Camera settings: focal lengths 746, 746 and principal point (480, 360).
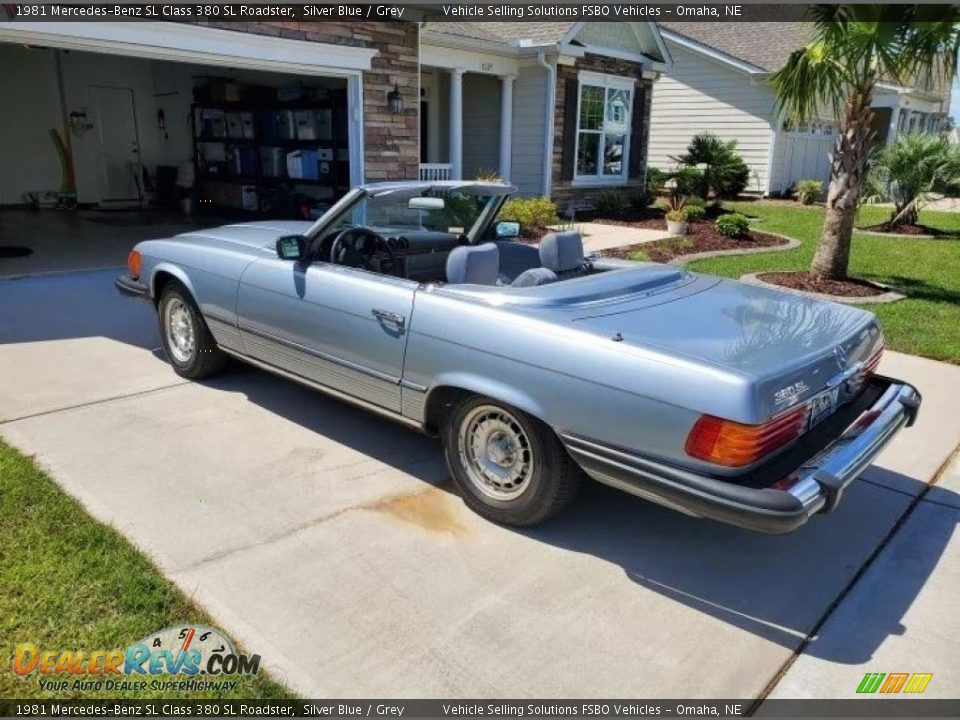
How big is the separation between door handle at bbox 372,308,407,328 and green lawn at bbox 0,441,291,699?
1.49m

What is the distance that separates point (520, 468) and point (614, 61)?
48.7 ft

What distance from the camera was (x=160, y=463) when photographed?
3.99m

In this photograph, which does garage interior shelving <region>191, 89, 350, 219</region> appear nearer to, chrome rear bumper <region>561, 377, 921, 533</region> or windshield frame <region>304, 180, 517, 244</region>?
windshield frame <region>304, 180, 517, 244</region>

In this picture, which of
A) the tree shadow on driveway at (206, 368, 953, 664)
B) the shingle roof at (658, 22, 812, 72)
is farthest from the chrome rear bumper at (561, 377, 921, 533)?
the shingle roof at (658, 22, 812, 72)

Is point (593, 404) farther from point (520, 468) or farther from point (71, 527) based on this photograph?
point (71, 527)

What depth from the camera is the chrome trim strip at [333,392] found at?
146 inches

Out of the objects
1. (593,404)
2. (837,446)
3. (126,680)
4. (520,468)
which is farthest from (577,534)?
(126,680)

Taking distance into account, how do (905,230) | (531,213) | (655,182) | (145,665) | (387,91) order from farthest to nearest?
(655,182) → (905,230) → (531,213) → (387,91) → (145,665)

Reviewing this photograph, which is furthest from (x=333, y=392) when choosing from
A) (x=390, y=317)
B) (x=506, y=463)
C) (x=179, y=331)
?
(x=179, y=331)

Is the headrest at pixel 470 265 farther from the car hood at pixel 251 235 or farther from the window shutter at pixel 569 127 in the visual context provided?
the window shutter at pixel 569 127

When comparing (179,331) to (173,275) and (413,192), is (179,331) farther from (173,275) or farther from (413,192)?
(413,192)

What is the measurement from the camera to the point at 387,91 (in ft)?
35.2

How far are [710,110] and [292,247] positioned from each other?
68.5ft

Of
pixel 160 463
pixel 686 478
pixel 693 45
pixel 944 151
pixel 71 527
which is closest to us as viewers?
pixel 686 478
